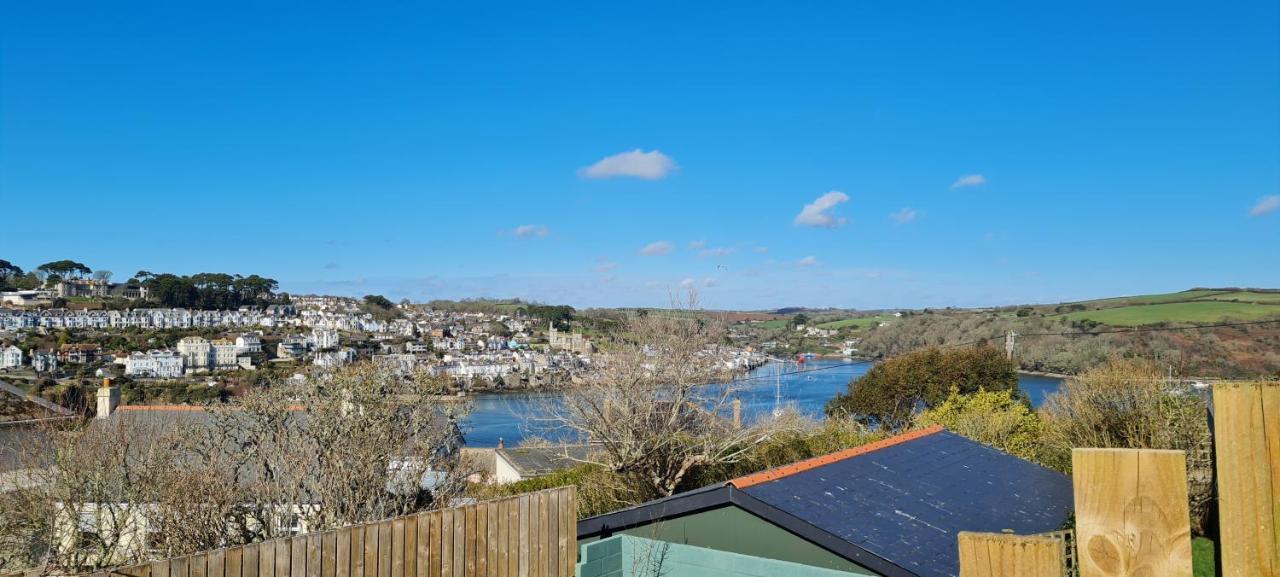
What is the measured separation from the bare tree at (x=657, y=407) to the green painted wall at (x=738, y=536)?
306 inches

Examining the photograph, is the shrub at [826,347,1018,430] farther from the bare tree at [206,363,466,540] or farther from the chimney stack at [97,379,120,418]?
the chimney stack at [97,379,120,418]

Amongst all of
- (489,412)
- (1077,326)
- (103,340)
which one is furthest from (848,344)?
(103,340)

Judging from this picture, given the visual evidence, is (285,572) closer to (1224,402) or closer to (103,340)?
(1224,402)

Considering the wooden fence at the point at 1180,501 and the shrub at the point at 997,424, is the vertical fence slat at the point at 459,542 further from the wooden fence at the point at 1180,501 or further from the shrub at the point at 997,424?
the shrub at the point at 997,424

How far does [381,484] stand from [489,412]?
192 ft

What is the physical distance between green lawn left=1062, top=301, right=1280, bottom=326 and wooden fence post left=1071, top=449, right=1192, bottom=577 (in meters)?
58.4

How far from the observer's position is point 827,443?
18.9 meters

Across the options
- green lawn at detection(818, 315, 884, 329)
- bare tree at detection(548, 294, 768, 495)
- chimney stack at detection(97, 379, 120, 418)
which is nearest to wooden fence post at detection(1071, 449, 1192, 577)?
bare tree at detection(548, 294, 768, 495)

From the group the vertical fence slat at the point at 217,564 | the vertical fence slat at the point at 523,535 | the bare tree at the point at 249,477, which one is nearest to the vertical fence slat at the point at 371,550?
the vertical fence slat at the point at 217,564

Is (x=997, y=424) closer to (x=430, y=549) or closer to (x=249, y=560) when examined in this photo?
(x=430, y=549)

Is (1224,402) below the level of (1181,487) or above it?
above

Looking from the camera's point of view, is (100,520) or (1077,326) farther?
(1077,326)

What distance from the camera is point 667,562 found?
7676mm

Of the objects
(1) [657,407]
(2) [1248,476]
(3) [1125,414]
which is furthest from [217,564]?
(3) [1125,414]
